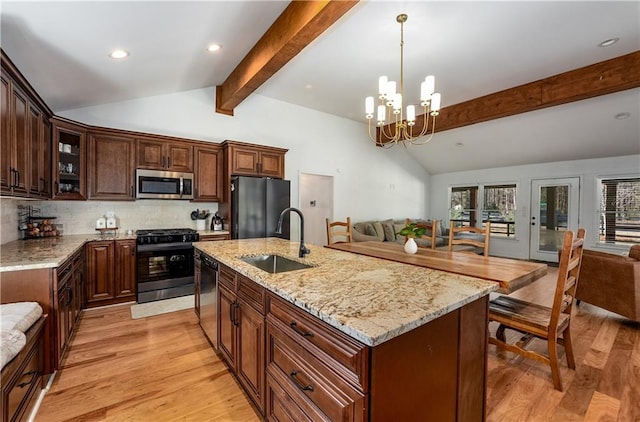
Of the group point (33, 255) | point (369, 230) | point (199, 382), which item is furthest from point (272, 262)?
point (369, 230)

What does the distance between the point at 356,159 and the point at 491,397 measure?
209 inches

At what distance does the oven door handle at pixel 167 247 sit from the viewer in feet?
11.5

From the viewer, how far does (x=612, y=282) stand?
3156mm

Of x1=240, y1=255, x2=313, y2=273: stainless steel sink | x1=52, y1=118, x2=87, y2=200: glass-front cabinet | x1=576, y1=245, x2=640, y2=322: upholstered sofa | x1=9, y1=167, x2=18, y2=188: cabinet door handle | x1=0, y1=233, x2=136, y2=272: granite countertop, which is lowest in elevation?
x1=576, y1=245, x2=640, y2=322: upholstered sofa

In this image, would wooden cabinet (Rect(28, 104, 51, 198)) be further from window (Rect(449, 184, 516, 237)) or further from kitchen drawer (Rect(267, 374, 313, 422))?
window (Rect(449, 184, 516, 237))

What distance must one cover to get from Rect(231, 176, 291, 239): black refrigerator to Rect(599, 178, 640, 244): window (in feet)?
21.4

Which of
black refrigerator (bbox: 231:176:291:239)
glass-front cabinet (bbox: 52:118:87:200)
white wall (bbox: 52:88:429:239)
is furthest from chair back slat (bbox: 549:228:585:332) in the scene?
glass-front cabinet (bbox: 52:118:87:200)

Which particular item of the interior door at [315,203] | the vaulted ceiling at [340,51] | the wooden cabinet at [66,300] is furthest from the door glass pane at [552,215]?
the wooden cabinet at [66,300]

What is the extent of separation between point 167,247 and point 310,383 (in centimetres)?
310

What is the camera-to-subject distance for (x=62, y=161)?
10.8 ft

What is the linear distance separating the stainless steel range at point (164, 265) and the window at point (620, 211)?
25.7 ft

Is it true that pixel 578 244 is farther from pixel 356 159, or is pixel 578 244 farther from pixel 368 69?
pixel 356 159

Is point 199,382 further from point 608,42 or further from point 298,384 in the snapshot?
point 608,42

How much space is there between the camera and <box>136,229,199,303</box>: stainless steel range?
3.55 metres
